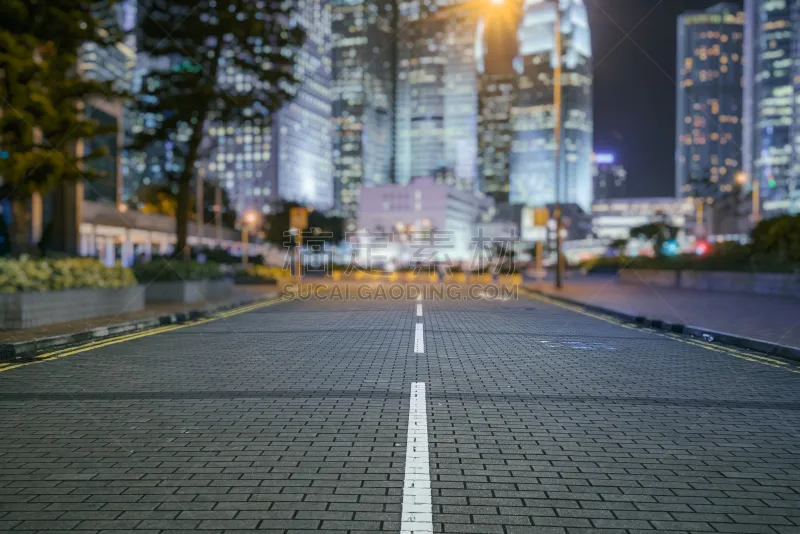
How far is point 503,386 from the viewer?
8234 mm

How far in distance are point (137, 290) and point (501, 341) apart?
1151 centimetres

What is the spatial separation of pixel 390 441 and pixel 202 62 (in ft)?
79.1

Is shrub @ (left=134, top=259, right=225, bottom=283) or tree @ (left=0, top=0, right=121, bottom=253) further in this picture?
shrub @ (left=134, top=259, right=225, bottom=283)

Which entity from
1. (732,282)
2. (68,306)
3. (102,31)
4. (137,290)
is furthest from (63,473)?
(732,282)

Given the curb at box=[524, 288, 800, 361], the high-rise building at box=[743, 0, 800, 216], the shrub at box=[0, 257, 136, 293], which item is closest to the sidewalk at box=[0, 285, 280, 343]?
the shrub at box=[0, 257, 136, 293]

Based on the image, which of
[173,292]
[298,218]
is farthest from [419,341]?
[298,218]

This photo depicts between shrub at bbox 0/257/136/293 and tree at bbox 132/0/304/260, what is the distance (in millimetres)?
8730

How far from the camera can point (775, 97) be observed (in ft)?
575

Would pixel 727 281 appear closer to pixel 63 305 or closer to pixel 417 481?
pixel 63 305

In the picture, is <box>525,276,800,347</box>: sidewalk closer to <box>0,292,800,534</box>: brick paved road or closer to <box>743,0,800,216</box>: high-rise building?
<box>0,292,800,534</box>: brick paved road

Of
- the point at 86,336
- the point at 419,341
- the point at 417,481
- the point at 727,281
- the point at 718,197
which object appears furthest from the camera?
the point at 718,197

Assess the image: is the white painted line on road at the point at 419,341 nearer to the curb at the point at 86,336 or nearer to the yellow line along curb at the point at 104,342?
the yellow line along curb at the point at 104,342

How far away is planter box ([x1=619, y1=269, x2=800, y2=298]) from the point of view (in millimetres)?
27141

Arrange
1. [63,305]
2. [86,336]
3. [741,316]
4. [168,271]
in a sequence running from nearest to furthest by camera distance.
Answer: [86,336] → [63,305] → [741,316] → [168,271]
